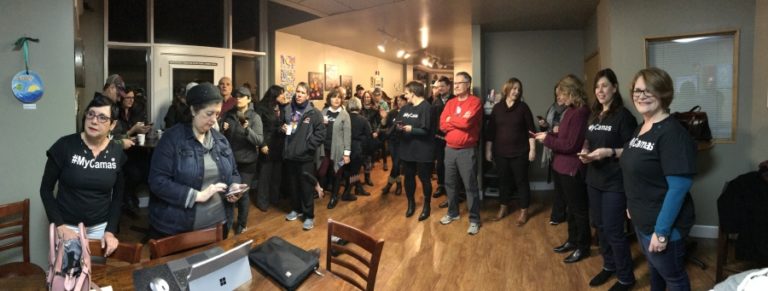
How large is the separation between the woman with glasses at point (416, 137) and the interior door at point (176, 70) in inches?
111

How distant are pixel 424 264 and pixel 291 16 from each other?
15.0 feet

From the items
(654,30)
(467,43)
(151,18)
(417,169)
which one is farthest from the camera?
(467,43)

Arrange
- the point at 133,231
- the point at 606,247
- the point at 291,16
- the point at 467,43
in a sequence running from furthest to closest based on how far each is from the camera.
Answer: the point at 467,43 < the point at 291,16 < the point at 133,231 < the point at 606,247

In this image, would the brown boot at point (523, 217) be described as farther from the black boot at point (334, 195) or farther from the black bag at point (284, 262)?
the black bag at point (284, 262)

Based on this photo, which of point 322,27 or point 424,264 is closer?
point 424,264

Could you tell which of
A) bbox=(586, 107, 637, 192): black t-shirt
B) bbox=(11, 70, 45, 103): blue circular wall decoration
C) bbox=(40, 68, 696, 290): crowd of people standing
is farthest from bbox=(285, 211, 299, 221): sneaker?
bbox=(586, 107, 637, 192): black t-shirt

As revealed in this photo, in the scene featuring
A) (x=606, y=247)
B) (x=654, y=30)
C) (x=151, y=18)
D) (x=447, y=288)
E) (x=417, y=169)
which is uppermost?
→ (x=151, y=18)

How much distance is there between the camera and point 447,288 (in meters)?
3.08

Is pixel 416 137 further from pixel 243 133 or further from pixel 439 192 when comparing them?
pixel 243 133

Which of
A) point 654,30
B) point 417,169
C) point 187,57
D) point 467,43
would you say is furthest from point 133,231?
point 467,43

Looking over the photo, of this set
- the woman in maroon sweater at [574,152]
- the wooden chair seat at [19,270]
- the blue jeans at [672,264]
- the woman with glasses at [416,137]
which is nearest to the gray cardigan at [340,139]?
the woman with glasses at [416,137]

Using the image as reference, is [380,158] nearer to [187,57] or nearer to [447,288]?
[187,57]

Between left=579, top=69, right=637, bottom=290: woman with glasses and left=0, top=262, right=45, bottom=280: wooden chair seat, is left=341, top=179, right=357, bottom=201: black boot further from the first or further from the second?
left=0, top=262, right=45, bottom=280: wooden chair seat

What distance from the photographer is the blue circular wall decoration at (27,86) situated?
2.76 m
